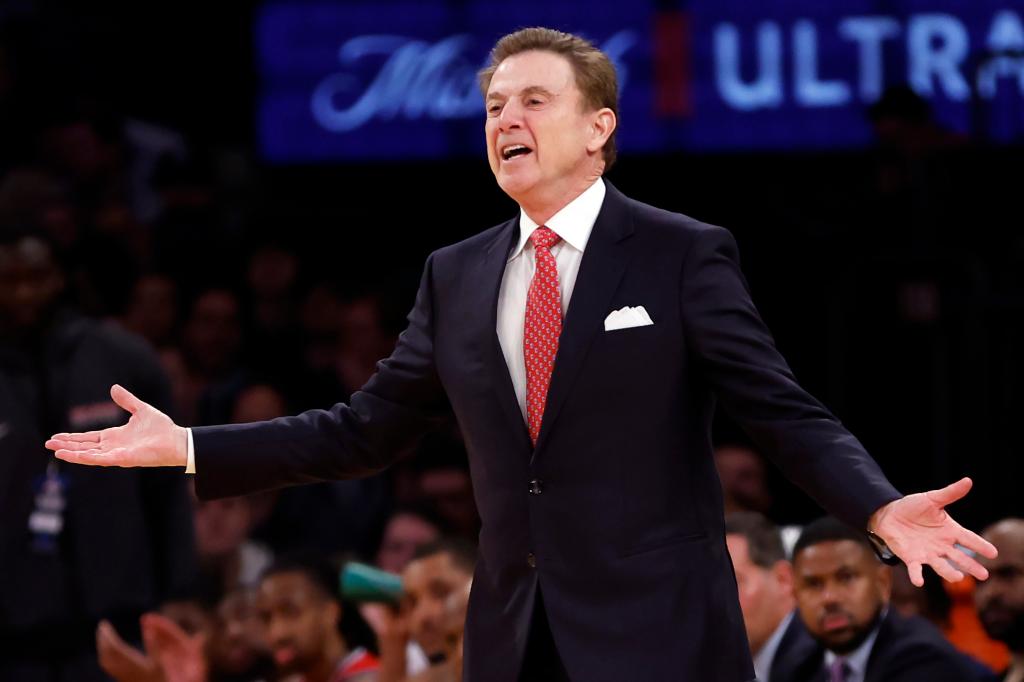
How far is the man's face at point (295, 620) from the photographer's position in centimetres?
579

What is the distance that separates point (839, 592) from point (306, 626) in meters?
1.67

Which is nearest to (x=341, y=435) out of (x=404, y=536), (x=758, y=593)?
(x=758, y=593)

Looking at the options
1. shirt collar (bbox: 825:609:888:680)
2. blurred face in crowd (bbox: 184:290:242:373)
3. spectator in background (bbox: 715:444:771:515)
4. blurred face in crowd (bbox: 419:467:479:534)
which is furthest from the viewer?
blurred face in crowd (bbox: 184:290:242:373)

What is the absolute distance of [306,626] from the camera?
19.1 feet

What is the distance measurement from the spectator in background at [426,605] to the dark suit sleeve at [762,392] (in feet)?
8.70

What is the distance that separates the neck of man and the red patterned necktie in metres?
0.10

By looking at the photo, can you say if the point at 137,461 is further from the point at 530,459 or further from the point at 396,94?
the point at 396,94

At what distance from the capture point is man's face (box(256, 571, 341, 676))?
19.0ft

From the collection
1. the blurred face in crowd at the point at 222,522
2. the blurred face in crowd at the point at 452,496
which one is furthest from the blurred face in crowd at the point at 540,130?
the blurred face in crowd at the point at 222,522

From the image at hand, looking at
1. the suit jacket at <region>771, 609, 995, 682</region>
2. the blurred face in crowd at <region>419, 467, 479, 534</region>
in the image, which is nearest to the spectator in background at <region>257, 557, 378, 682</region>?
A: the blurred face in crowd at <region>419, 467, 479, 534</region>

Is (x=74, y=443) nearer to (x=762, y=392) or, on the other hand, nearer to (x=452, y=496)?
(x=762, y=392)

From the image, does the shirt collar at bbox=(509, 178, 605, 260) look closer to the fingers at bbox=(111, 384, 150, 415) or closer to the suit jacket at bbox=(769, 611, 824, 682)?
the fingers at bbox=(111, 384, 150, 415)

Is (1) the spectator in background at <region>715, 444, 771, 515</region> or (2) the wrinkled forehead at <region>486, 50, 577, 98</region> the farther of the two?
(1) the spectator in background at <region>715, 444, 771, 515</region>

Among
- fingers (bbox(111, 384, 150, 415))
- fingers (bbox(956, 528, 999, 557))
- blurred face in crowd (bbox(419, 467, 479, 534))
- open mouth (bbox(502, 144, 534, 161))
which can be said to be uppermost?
open mouth (bbox(502, 144, 534, 161))
